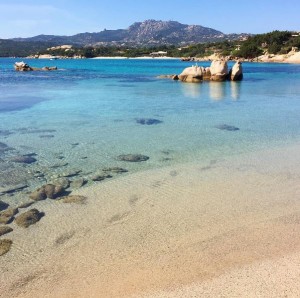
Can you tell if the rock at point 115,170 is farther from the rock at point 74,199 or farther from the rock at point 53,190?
the rock at point 74,199

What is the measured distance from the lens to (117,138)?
14.8 meters

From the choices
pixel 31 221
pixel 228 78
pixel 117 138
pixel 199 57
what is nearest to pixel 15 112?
pixel 117 138

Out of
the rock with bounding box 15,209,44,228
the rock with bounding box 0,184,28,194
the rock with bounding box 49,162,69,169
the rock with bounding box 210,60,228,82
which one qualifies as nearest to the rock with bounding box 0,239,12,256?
the rock with bounding box 15,209,44,228

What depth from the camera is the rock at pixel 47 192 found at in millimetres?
8855

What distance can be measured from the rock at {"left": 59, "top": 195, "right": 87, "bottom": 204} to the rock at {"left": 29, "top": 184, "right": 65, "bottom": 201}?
28 centimetres

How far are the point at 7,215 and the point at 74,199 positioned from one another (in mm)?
1511

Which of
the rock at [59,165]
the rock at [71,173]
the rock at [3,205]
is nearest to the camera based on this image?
the rock at [3,205]

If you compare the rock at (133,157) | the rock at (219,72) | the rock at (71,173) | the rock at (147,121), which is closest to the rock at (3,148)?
the rock at (71,173)

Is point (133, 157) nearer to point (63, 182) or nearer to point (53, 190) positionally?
point (63, 182)

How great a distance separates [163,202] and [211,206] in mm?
1093

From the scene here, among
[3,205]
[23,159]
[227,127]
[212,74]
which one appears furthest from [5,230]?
[212,74]

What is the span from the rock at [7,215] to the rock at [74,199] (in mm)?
1070

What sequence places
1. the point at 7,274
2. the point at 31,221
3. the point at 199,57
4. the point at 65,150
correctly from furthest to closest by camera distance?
1. the point at 199,57
2. the point at 65,150
3. the point at 31,221
4. the point at 7,274

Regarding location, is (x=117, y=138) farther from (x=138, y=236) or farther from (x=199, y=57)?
(x=199, y=57)
